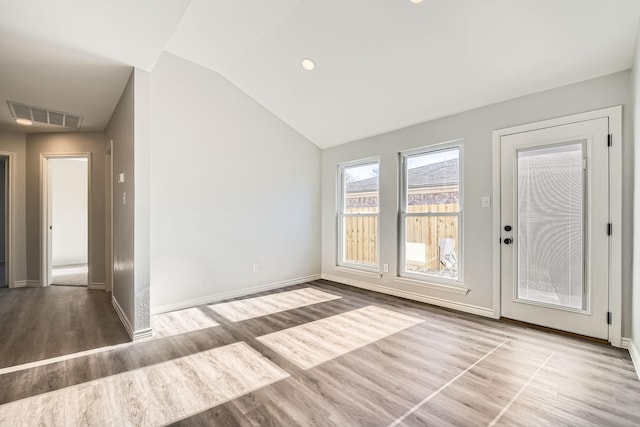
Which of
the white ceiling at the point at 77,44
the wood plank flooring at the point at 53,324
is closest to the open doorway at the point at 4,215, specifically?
the wood plank flooring at the point at 53,324

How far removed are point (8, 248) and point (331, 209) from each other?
515 centimetres

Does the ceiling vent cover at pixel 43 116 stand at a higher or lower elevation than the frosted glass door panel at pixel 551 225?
higher

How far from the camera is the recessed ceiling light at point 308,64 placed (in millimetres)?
3512

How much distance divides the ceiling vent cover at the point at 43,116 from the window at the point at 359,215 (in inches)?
155

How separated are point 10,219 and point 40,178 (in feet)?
2.56

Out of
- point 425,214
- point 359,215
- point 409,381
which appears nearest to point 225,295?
point 359,215

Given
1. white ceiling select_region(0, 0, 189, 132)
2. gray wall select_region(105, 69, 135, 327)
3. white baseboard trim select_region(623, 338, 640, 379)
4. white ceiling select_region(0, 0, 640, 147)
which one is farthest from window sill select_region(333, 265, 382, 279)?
white ceiling select_region(0, 0, 189, 132)

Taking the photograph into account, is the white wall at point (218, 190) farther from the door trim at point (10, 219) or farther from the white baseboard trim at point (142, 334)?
the door trim at point (10, 219)

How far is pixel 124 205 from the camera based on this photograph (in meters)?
3.24

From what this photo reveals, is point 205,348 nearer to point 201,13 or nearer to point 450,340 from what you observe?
point 450,340

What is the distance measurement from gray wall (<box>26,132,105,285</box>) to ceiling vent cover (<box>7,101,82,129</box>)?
503 mm

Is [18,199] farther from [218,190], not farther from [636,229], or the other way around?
[636,229]

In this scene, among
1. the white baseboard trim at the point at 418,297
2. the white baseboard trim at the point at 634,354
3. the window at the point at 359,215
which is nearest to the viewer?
the white baseboard trim at the point at 634,354

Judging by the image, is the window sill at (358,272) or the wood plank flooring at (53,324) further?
the window sill at (358,272)
